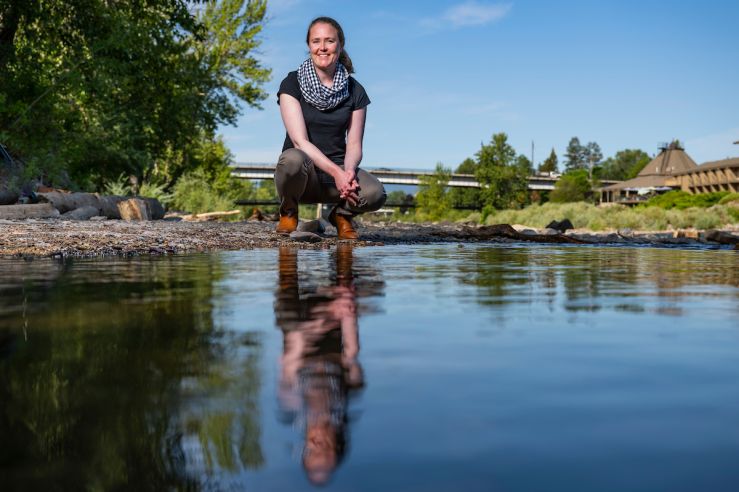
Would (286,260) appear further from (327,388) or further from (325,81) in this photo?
(327,388)

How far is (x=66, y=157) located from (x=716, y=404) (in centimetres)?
2001

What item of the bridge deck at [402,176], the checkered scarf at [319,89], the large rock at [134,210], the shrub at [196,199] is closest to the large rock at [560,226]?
the large rock at [134,210]

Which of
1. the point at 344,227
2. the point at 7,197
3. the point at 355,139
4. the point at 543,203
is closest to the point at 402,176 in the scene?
the point at 543,203

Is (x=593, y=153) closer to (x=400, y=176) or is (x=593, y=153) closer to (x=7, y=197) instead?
(x=400, y=176)

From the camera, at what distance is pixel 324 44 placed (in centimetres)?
703

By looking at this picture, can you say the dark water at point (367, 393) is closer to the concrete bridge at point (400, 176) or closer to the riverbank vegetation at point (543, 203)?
the riverbank vegetation at point (543, 203)

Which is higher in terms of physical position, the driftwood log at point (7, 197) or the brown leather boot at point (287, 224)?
the driftwood log at point (7, 197)

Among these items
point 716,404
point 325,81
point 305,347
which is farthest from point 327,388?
point 325,81

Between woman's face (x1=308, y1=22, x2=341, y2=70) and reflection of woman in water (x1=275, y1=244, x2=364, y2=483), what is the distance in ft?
14.8

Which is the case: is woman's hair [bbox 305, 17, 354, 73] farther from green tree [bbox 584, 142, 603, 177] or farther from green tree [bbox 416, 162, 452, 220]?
green tree [bbox 584, 142, 603, 177]

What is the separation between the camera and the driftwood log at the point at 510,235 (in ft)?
33.8

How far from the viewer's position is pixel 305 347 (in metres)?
1.74

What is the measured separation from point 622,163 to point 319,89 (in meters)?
182

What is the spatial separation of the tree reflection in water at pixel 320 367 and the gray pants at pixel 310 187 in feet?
13.6
